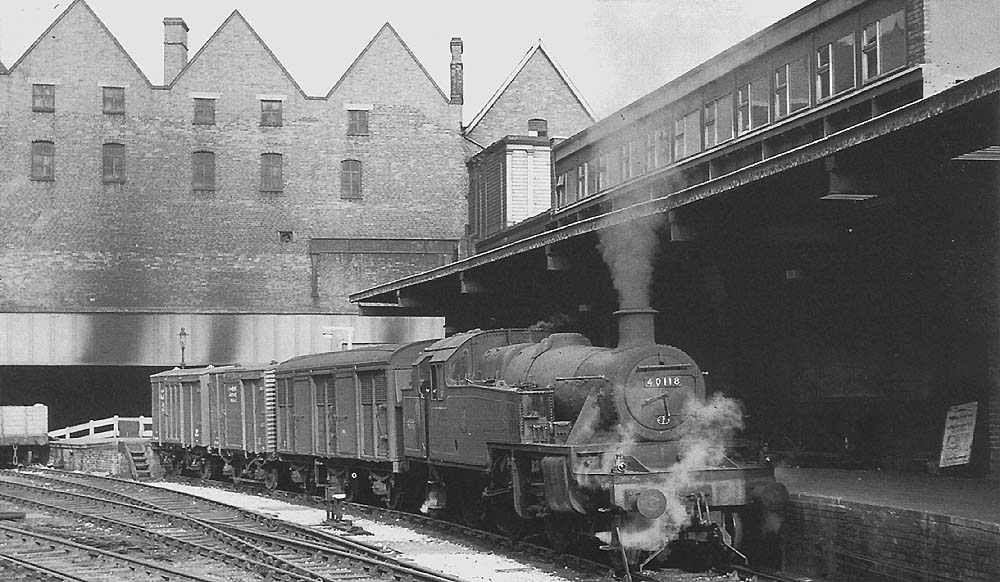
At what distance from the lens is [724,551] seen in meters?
12.8

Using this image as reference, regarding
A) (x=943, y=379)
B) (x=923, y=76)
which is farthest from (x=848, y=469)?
(x=923, y=76)

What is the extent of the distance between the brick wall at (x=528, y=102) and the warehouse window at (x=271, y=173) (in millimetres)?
7609

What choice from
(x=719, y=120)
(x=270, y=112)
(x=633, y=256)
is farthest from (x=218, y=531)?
(x=270, y=112)

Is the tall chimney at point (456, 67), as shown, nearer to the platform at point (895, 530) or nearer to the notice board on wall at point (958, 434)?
the notice board on wall at point (958, 434)

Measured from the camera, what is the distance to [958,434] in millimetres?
14086

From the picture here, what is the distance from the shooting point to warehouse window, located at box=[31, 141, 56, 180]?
145ft

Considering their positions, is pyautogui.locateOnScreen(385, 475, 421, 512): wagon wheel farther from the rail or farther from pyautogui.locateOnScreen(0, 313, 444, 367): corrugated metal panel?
pyautogui.locateOnScreen(0, 313, 444, 367): corrugated metal panel

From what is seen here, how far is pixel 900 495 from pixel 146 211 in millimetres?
36715

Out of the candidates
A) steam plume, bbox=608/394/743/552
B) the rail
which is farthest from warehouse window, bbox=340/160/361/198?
steam plume, bbox=608/394/743/552

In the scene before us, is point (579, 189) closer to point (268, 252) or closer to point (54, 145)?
point (268, 252)

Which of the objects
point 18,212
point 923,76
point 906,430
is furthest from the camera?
point 18,212

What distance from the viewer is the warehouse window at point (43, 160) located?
1740 inches

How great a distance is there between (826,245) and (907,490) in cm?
379

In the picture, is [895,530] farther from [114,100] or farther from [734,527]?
[114,100]
